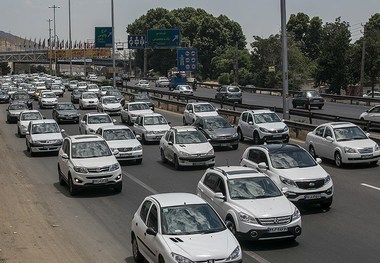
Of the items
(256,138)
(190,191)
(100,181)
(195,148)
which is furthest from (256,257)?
(256,138)

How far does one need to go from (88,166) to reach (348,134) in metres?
10.1

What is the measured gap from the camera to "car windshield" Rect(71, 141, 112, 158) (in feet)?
67.3

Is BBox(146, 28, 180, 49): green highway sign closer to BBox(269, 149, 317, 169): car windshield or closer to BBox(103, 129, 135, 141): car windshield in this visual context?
BBox(103, 129, 135, 141): car windshield

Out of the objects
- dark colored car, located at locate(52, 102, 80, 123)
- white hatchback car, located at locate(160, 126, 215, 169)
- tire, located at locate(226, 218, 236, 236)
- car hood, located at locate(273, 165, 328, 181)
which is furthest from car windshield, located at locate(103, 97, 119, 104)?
tire, located at locate(226, 218, 236, 236)

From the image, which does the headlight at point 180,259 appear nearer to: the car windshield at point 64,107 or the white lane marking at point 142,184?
the white lane marking at point 142,184

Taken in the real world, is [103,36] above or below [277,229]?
above

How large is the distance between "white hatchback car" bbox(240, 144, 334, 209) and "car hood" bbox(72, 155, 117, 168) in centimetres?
454

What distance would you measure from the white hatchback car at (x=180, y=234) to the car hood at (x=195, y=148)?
12.0 metres

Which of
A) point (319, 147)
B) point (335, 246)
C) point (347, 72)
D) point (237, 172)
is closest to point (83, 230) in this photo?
point (237, 172)

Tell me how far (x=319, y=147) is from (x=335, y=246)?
1230cm

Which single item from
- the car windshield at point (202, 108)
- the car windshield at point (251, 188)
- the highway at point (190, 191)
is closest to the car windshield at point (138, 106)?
the car windshield at point (202, 108)

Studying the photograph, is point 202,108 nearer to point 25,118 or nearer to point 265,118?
point 265,118

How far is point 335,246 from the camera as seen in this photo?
12.9 meters

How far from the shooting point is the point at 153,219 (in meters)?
11.4
